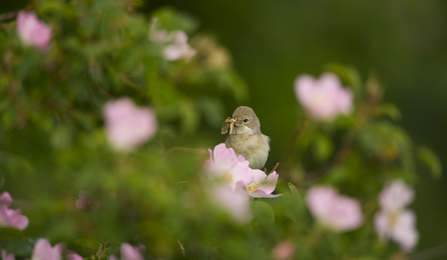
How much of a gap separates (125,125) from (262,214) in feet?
0.83

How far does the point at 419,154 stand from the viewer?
6.15ft

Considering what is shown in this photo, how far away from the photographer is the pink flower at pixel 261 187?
0.81 metres

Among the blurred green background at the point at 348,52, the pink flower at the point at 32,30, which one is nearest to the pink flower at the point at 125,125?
the pink flower at the point at 32,30

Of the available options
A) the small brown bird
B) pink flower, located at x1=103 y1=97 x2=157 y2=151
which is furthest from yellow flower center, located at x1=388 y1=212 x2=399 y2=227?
pink flower, located at x1=103 y1=97 x2=157 y2=151

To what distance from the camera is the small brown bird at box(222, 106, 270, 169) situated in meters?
1.51

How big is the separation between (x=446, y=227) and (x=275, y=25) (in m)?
2.82

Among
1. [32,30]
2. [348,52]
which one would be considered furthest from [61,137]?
[348,52]

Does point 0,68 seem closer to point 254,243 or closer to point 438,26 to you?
point 254,243

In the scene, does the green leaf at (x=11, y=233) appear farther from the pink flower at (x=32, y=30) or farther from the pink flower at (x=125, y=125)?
the pink flower at (x=32, y=30)

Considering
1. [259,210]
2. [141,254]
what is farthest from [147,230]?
[259,210]

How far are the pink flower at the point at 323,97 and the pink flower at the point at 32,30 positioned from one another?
0.84 metres

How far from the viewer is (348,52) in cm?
540

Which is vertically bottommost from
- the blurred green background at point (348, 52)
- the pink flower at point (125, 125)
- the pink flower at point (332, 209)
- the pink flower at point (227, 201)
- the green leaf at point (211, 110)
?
the blurred green background at point (348, 52)

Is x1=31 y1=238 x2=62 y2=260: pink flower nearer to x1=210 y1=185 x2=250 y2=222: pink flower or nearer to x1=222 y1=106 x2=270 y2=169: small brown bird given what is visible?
x1=210 y1=185 x2=250 y2=222: pink flower
